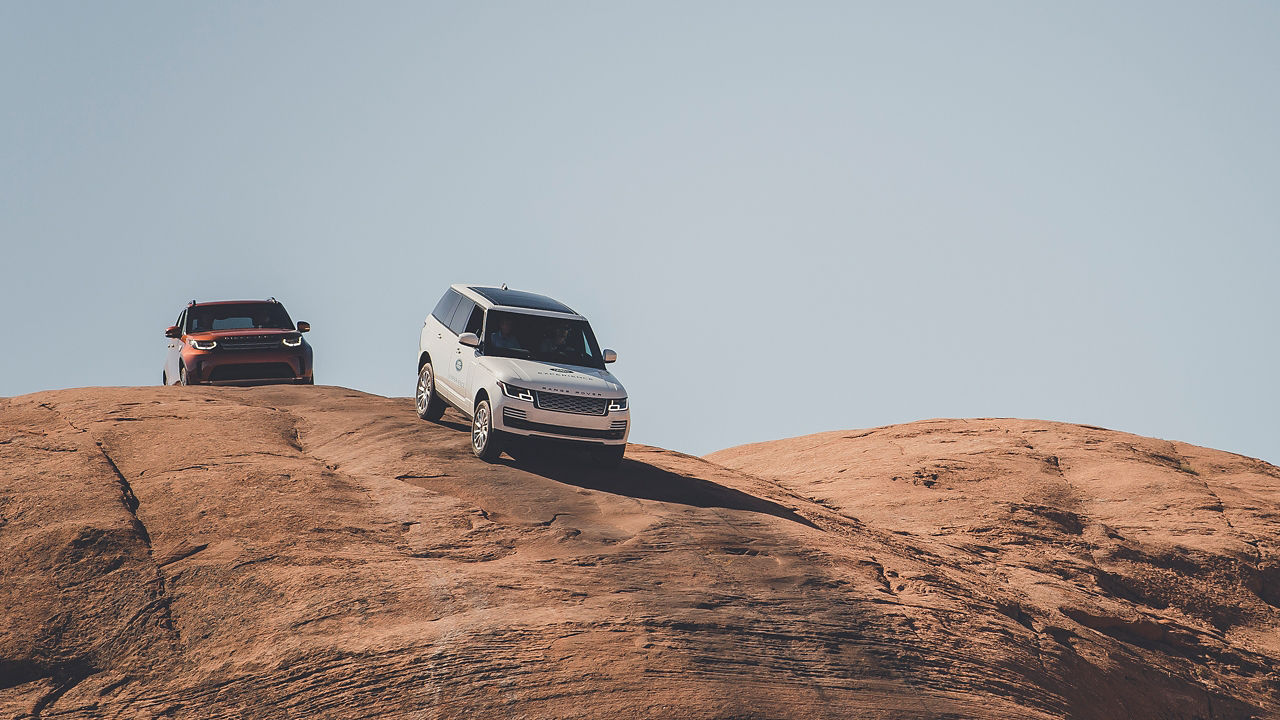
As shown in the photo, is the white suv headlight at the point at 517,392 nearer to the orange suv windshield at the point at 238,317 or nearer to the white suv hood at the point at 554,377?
the white suv hood at the point at 554,377

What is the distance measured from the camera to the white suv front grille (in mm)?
13148

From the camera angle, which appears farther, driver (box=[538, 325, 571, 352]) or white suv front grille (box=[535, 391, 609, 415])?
driver (box=[538, 325, 571, 352])

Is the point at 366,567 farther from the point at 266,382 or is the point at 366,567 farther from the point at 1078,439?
the point at 1078,439

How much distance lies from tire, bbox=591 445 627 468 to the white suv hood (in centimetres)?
76

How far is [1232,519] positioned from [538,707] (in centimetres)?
1259

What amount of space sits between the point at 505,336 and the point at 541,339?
0.50m

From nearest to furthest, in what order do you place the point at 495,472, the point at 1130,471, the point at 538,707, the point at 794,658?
1. the point at 538,707
2. the point at 794,658
3. the point at 495,472
4. the point at 1130,471

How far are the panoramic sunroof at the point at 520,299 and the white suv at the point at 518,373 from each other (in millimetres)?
15

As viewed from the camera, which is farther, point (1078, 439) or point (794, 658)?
point (1078, 439)

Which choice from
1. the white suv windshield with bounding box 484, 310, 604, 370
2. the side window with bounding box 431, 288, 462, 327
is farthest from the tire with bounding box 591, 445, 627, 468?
the side window with bounding box 431, 288, 462, 327

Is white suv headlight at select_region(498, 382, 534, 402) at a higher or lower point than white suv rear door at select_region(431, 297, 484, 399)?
lower

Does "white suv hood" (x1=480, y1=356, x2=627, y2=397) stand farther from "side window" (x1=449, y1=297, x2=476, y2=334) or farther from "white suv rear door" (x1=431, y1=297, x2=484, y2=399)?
"side window" (x1=449, y1=297, x2=476, y2=334)

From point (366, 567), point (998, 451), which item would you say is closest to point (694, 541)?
point (366, 567)

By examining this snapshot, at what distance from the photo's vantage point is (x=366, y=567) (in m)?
9.10
